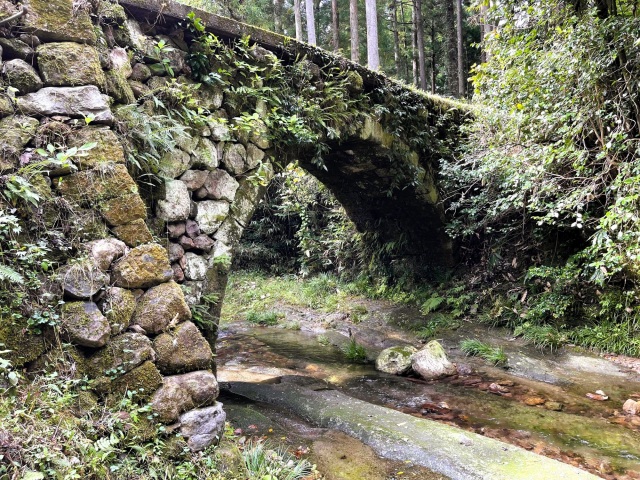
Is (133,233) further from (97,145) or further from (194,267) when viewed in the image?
(194,267)

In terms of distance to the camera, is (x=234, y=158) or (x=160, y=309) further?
(x=234, y=158)

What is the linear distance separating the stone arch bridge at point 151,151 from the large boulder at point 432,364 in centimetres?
322

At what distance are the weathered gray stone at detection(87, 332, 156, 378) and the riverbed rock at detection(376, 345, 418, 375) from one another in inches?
171

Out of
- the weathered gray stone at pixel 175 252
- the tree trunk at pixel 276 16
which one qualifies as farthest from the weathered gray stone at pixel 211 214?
the tree trunk at pixel 276 16

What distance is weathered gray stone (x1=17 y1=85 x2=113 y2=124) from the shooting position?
2453 mm

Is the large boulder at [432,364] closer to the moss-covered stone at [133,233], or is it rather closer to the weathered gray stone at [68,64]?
the moss-covered stone at [133,233]

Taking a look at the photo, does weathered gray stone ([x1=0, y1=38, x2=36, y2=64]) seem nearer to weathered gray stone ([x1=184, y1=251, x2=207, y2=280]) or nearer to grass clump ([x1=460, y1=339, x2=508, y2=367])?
weathered gray stone ([x1=184, y1=251, x2=207, y2=280])

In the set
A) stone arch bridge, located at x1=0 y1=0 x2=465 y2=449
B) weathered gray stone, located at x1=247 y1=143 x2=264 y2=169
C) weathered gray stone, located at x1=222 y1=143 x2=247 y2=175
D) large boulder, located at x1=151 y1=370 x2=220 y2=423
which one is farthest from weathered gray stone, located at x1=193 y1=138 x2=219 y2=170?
large boulder, located at x1=151 y1=370 x2=220 y2=423

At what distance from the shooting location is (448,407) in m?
4.71

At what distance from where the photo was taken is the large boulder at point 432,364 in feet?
18.9

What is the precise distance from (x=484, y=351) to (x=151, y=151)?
5588 millimetres

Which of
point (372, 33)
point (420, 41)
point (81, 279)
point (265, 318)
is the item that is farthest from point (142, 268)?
point (420, 41)

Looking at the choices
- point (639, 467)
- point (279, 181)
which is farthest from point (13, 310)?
point (279, 181)

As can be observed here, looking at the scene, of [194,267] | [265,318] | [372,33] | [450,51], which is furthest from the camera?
[450,51]
